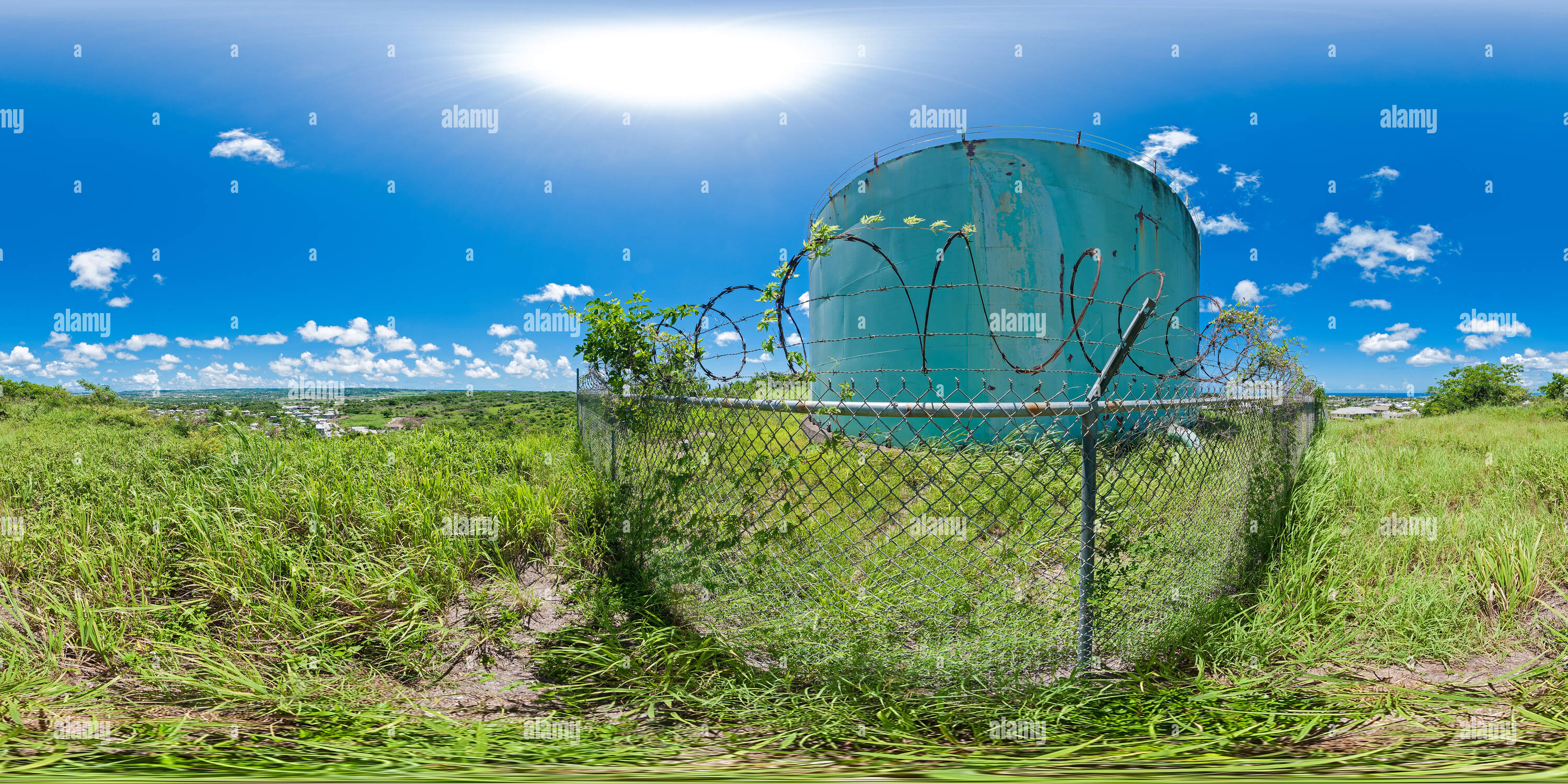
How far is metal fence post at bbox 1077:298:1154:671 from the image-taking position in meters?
1.94

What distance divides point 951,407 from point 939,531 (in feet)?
2.70

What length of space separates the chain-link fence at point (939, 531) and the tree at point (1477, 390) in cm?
3000

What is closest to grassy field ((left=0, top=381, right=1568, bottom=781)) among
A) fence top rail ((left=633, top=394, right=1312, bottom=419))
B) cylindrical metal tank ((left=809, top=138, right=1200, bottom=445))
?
fence top rail ((left=633, top=394, right=1312, bottom=419))

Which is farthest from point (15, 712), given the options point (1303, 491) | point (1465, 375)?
point (1465, 375)

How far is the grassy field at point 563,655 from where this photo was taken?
1.80 metres

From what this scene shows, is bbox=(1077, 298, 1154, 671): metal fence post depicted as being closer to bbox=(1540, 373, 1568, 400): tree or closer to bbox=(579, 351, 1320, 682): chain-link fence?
bbox=(579, 351, 1320, 682): chain-link fence

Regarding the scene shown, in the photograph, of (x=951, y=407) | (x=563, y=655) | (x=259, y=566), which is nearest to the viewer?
(x=951, y=407)

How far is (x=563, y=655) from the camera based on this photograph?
8.73ft

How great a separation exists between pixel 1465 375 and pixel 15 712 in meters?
40.3

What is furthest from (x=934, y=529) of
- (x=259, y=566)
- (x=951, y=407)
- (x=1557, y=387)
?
(x=1557, y=387)

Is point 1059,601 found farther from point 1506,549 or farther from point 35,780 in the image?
point 35,780

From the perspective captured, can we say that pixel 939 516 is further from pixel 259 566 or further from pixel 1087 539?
pixel 259 566

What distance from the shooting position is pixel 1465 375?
2412cm

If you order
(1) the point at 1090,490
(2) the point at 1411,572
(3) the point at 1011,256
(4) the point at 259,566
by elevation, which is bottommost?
(2) the point at 1411,572
